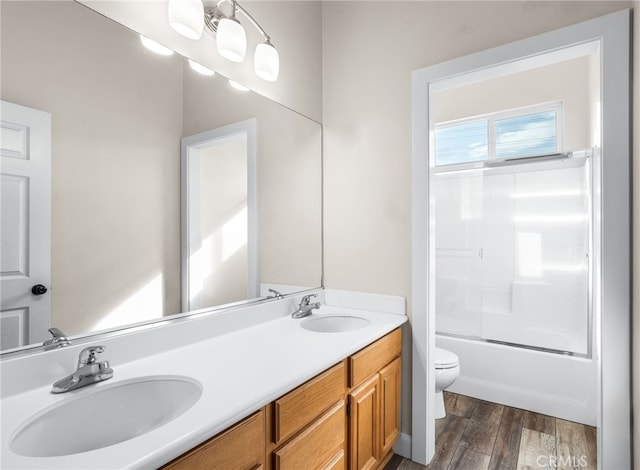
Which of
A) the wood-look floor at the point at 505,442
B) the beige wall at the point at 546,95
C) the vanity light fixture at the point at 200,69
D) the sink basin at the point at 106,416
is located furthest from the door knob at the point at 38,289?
the beige wall at the point at 546,95

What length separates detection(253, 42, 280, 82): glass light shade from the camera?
1686 mm

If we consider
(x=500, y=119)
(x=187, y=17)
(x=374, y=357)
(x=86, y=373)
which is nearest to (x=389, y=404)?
(x=374, y=357)

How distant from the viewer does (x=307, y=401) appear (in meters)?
1.14

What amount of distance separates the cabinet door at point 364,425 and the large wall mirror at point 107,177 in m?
0.70

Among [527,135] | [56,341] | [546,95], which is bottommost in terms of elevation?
[56,341]

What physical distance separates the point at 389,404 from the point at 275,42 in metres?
1.98

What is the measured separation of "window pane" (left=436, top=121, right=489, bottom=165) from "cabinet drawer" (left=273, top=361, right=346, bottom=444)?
289cm

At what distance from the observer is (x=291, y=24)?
2.00 metres

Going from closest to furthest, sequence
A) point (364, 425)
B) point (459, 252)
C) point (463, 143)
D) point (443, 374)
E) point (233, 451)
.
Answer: point (233, 451) < point (364, 425) < point (443, 374) < point (459, 252) < point (463, 143)

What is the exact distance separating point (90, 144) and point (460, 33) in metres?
1.74

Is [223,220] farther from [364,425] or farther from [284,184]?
[364,425]

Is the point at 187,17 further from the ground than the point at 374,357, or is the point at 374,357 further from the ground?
the point at 187,17

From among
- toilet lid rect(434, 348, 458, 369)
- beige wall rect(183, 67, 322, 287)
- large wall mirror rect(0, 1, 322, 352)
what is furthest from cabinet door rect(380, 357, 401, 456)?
large wall mirror rect(0, 1, 322, 352)

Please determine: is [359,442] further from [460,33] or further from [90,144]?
[460,33]
